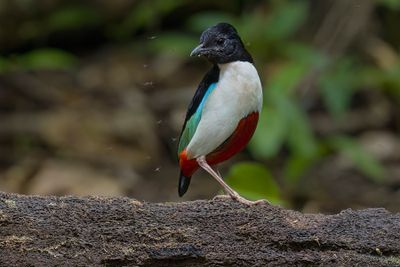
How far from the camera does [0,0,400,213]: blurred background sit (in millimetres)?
8008

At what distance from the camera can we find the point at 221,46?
15.2ft

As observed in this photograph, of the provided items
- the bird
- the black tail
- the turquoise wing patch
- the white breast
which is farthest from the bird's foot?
the black tail

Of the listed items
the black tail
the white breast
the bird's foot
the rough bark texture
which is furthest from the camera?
the black tail

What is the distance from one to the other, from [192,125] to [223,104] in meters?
0.24

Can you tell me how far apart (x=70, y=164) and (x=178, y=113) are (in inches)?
42.2

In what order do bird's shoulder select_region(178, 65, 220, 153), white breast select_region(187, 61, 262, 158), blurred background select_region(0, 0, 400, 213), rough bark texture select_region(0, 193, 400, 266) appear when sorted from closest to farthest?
rough bark texture select_region(0, 193, 400, 266)
white breast select_region(187, 61, 262, 158)
bird's shoulder select_region(178, 65, 220, 153)
blurred background select_region(0, 0, 400, 213)

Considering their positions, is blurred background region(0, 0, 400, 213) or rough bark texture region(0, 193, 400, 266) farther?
blurred background region(0, 0, 400, 213)

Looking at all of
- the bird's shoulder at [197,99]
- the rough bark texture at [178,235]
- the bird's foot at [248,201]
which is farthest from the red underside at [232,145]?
the rough bark texture at [178,235]

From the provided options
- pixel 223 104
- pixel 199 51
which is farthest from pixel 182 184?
pixel 199 51

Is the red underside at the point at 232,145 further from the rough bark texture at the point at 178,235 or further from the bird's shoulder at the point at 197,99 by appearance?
the rough bark texture at the point at 178,235

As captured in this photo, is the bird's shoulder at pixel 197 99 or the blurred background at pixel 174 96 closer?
the bird's shoulder at pixel 197 99

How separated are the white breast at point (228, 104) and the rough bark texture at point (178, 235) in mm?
397

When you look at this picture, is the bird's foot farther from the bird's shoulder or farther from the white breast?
the bird's shoulder

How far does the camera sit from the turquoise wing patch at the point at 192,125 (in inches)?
183
